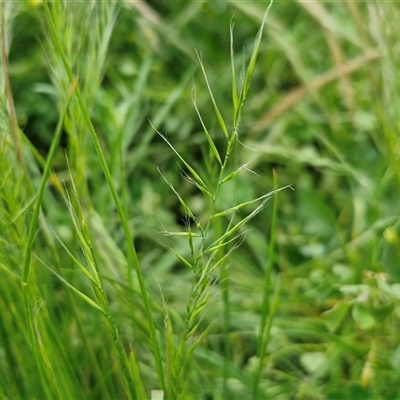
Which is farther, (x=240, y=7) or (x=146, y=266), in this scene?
(x=240, y=7)

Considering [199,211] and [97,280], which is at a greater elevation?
[97,280]

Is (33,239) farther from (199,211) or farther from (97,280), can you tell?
(199,211)

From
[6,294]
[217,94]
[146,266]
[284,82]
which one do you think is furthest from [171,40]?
[6,294]

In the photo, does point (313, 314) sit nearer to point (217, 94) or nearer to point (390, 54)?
point (390, 54)

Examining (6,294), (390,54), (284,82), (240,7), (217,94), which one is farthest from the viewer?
(284,82)

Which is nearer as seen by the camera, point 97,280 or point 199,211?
point 97,280

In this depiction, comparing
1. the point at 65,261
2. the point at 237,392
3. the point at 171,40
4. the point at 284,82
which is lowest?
the point at 237,392

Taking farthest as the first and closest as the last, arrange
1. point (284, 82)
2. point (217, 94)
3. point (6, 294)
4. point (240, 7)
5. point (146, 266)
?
point (284, 82), point (217, 94), point (240, 7), point (146, 266), point (6, 294)

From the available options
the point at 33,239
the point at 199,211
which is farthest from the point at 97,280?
the point at 199,211
